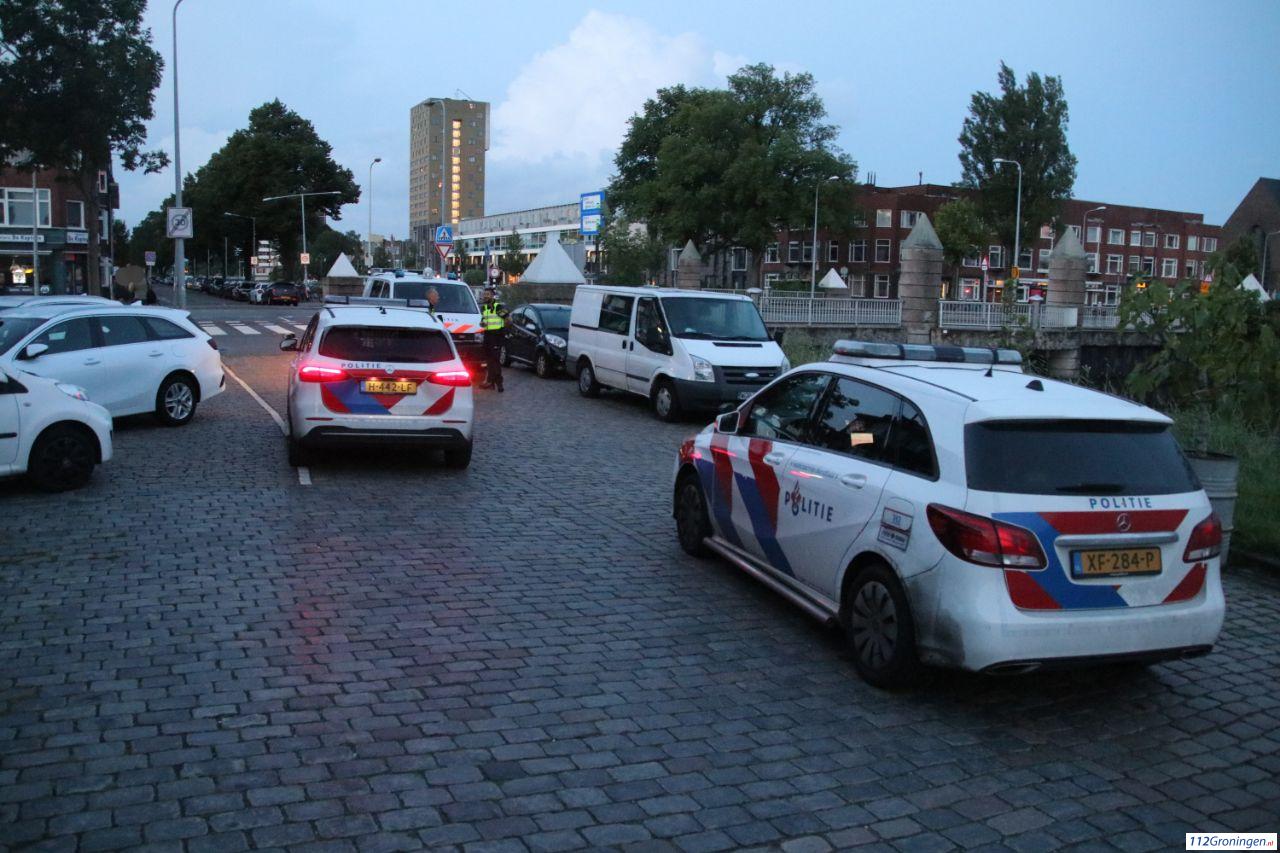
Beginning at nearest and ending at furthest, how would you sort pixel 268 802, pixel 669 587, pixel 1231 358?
pixel 268 802 < pixel 669 587 < pixel 1231 358

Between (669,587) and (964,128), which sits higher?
(964,128)

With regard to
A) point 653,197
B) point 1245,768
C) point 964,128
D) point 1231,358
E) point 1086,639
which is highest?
point 964,128

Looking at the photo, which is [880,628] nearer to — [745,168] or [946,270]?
[745,168]

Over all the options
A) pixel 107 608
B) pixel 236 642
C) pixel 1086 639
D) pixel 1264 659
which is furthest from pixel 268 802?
pixel 1264 659

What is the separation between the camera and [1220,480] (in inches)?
333

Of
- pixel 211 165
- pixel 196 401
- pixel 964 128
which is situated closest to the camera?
pixel 196 401

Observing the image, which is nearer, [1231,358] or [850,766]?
[850,766]

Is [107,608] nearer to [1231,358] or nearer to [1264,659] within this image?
[1264,659]

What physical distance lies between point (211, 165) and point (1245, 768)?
100273mm

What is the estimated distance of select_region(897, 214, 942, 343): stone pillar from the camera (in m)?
37.3

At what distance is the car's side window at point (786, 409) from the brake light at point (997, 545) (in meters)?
1.72

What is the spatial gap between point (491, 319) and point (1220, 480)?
45.8 feet

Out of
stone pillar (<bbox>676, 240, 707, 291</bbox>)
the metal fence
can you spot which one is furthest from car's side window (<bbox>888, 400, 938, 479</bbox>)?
stone pillar (<bbox>676, 240, 707, 291</bbox>)

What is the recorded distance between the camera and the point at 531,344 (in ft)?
79.5
